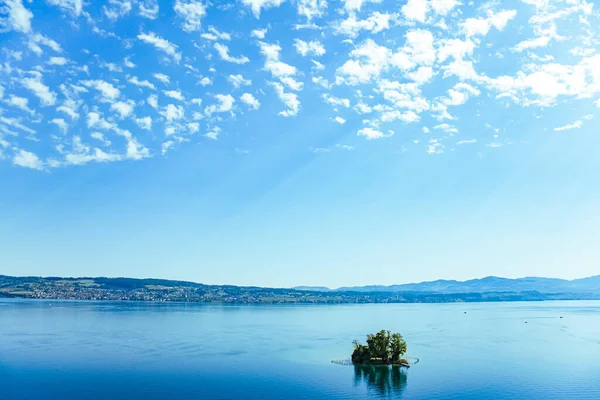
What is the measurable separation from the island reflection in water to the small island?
5.03ft

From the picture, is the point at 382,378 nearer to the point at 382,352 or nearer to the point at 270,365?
the point at 382,352

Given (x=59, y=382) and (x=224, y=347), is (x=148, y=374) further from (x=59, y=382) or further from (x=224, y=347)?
(x=224, y=347)

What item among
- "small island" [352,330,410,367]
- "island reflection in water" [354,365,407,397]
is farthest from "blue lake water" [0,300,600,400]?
"small island" [352,330,410,367]

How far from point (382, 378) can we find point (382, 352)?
29.2 feet

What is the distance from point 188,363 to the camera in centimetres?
7912

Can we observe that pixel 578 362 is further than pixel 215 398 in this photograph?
Yes

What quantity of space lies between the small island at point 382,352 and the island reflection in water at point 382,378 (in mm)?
1535

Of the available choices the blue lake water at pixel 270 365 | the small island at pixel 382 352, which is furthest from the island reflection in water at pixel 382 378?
the small island at pixel 382 352

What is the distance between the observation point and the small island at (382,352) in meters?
77.5

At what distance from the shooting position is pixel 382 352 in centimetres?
7806

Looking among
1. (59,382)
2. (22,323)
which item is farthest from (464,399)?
(22,323)

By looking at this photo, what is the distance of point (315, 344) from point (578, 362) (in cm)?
4642

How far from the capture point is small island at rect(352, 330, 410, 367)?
77500mm

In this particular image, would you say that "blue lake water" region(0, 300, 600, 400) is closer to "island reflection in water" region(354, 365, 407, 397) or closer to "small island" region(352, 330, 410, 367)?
"island reflection in water" region(354, 365, 407, 397)
